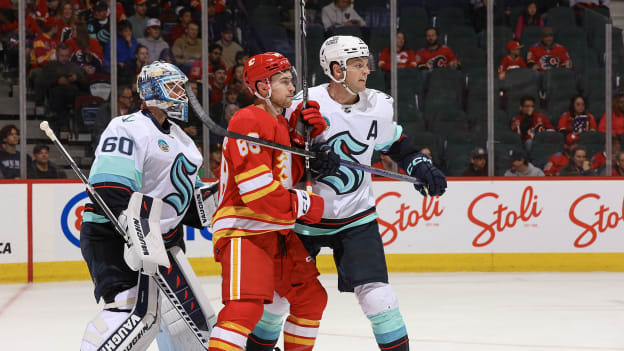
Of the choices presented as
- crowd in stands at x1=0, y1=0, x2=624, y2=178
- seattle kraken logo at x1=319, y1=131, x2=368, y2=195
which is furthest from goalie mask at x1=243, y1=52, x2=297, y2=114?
crowd in stands at x1=0, y1=0, x2=624, y2=178

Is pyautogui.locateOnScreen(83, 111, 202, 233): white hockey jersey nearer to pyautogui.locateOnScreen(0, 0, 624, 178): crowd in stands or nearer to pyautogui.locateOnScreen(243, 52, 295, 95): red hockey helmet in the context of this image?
pyautogui.locateOnScreen(243, 52, 295, 95): red hockey helmet

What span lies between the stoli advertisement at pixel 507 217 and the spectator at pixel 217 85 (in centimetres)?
155

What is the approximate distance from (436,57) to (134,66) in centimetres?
272

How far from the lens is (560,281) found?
619cm

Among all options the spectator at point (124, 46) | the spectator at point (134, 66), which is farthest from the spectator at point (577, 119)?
the spectator at point (124, 46)

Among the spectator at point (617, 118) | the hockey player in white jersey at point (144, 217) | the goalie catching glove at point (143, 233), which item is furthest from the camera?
the spectator at point (617, 118)

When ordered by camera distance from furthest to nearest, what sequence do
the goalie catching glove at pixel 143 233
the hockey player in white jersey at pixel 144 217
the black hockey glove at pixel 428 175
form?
the black hockey glove at pixel 428 175 < the hockey player in white jersey at pixel 144 217 < the goalie catching glove at pixel 143 233

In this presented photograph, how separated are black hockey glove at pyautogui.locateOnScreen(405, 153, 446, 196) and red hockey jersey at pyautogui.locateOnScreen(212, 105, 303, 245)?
22.6 inches

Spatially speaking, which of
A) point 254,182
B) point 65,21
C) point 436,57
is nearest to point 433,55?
point 436,57

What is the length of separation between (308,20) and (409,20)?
0.93 m

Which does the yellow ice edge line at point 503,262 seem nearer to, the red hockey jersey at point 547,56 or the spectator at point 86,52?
the red hockey jersey at point 547,56

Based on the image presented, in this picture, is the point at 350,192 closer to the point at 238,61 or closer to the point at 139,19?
the point at 238,61

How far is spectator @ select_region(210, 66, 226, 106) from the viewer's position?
6992 millimetres

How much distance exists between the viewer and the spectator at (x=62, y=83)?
264 inches
